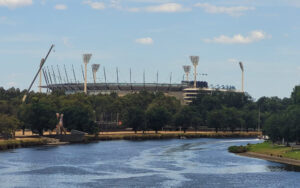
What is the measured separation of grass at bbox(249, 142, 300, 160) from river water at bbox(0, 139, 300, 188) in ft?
19.7

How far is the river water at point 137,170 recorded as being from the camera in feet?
388

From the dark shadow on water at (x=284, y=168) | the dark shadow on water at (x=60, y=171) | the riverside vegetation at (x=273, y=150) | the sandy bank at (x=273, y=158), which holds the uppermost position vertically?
the riverside vegetation at (x=273, y=150)

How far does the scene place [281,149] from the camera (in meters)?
170

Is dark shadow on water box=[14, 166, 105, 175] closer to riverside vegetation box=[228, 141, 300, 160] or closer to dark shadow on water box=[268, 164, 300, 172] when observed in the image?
dark shadow on water box=[268, 164, 300, 172]

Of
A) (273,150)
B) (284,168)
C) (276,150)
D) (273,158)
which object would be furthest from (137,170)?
(273,150)

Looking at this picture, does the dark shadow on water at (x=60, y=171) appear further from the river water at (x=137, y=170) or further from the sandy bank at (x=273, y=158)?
the sandy bank at (x=273, y=158)

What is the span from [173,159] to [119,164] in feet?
65.5

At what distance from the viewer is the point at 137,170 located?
456ft

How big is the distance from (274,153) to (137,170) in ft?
142

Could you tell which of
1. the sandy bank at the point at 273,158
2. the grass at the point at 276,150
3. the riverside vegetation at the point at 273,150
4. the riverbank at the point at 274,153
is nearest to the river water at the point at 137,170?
the sandy bank at the point at 273,158

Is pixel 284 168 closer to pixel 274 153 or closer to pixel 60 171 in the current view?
pixel 274 153

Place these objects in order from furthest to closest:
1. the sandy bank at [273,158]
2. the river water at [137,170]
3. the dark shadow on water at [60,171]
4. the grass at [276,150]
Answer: the grass at [276,150]
the sandy bank at [273,158]
the dark shadow on water at [60,171]
the river water at [137,170]

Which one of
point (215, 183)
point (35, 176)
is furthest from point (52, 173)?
point (215, 183)

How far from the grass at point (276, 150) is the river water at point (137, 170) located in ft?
19.7
